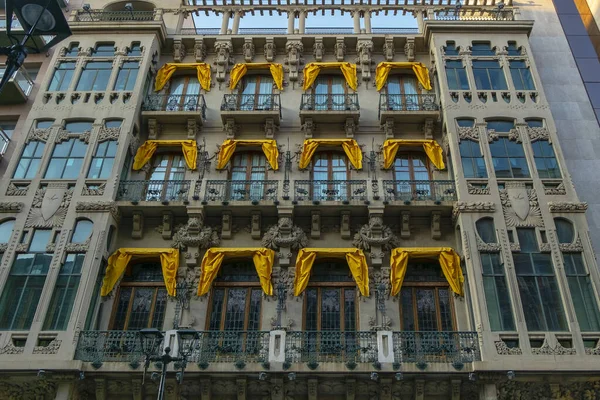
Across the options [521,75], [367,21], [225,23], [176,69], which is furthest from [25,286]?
[521,75]

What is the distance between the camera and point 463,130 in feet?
67.2

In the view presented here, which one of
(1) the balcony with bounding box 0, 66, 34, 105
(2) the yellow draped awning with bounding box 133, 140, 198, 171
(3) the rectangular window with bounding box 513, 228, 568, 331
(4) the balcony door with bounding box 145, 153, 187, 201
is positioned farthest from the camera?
(1) the balcony with bounding box 0, 66, 34, 105

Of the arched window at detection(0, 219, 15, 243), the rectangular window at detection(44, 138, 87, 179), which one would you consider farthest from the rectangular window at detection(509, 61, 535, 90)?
the arched window at detection(0, 219, 15, 243)

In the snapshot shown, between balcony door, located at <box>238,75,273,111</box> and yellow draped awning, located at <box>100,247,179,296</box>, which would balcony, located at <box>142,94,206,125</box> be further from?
yellow draped awning, located at <box>100,247,179,296</box>

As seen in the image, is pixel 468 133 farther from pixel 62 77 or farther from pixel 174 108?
pixel 62 77

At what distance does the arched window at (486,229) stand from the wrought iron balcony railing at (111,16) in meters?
17.0

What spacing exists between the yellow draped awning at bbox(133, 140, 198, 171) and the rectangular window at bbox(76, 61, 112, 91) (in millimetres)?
3233

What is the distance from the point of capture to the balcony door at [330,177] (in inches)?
796

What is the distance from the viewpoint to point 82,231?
18.9 meters

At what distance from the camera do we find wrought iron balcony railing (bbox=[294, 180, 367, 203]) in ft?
65.4

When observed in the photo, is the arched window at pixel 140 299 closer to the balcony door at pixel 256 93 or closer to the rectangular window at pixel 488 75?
the balcony door at pixel 256 93

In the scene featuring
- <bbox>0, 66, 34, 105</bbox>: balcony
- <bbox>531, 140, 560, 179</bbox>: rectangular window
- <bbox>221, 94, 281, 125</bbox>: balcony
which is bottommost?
<bbox>531, 140, 560, 179</bbox>: rectangular window

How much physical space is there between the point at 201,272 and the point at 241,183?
3757 mm

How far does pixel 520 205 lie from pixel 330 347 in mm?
7956
